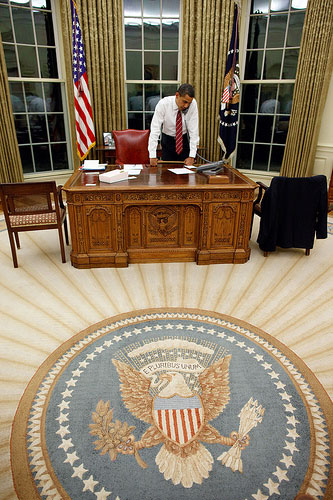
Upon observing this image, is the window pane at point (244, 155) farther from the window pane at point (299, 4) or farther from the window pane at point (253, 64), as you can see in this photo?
the window pane at point (299, 4)

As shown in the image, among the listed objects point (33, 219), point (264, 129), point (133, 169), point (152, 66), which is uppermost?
point (152, 66)

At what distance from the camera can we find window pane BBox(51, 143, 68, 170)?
6.30m

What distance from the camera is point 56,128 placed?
619 cm

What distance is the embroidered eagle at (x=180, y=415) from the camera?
66.5 inches

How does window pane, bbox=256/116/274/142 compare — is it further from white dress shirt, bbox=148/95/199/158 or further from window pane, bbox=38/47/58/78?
window pane, bbox=38/47/58/78

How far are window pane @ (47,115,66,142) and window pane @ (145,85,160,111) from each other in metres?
1.51

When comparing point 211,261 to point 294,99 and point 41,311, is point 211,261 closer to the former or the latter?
point 41,311

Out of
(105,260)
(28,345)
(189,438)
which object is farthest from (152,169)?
(189,438)

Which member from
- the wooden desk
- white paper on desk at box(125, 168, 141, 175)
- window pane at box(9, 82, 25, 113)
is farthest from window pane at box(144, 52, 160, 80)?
the wooden desk

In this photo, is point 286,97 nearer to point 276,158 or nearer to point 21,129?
point 276,158

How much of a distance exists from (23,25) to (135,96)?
1.98 meters

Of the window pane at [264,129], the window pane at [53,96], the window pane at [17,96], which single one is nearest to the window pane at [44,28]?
the window pane at [53,96]

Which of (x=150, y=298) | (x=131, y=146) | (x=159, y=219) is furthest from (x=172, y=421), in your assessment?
(x=131, y=146)

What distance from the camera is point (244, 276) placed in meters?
3.48
